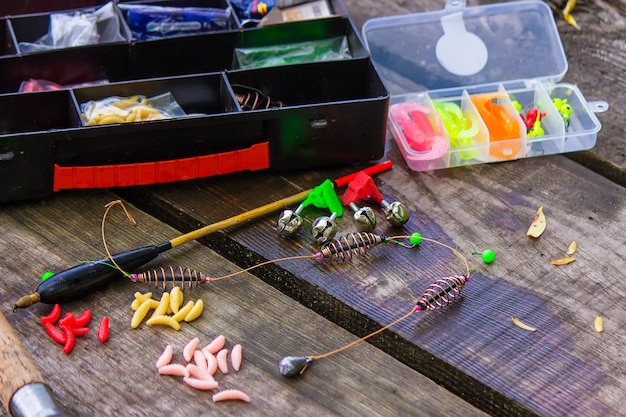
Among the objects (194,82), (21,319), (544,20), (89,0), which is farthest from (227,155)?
(544,20)

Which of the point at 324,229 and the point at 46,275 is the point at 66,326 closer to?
the point at 46,275

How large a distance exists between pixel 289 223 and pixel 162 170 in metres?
0.38

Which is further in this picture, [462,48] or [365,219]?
[462,48]

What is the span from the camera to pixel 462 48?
269 cm

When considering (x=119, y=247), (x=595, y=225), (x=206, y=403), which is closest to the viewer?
(x=206, y=403)

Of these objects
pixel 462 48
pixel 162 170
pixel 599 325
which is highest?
pixel 462 48

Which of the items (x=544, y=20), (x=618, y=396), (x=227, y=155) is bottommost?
(x=618, y=396)

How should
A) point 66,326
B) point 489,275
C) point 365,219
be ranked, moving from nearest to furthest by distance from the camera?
point 66,326 → point 489,275 → point 365,219

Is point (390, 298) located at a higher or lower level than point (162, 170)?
lower

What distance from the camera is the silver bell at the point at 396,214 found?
216 centimetres

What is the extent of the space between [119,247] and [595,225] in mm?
1162

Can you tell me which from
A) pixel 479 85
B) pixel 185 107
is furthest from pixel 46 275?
pixel 479 85

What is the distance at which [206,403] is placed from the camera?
5.70 ft

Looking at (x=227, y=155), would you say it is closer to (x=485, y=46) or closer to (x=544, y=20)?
(x=485, y=46)
